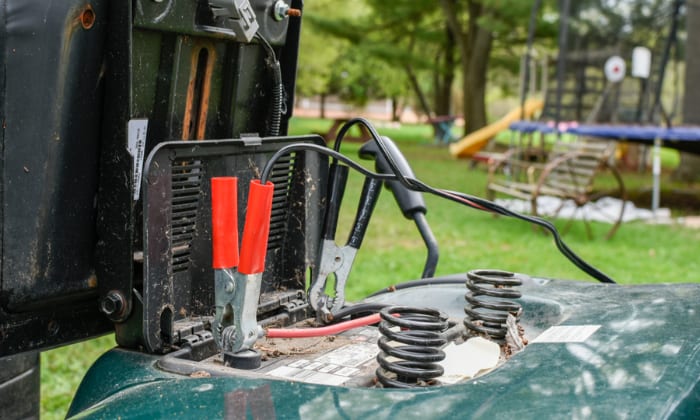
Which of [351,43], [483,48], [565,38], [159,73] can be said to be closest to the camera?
[159,73]

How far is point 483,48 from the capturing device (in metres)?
22.6

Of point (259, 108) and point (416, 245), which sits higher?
point (259, 108)

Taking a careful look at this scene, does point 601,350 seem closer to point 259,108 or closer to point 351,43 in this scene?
point 259,108

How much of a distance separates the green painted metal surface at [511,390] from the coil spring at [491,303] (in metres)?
0.18

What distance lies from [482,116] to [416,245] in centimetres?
1514

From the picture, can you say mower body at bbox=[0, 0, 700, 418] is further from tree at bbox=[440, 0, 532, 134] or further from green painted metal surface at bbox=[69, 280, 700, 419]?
tree at bbox=[440, 0, 532, 134]

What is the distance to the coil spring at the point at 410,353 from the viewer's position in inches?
62.6

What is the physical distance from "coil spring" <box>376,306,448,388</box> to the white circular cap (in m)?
13.2

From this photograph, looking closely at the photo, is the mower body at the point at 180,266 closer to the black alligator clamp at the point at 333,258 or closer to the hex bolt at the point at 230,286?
the black alligator clamp at the point at 333,258

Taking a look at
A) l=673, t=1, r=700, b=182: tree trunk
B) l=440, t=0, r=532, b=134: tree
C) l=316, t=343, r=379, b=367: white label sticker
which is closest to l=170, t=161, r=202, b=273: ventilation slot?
l=316, t=343, r=379, b=367: white label sticker

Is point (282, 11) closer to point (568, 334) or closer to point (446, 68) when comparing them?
point (568, 334)

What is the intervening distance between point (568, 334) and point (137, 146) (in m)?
0.98

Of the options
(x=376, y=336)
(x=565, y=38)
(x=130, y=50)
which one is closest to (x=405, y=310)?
(x=376, y=336)

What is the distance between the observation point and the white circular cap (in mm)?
14000
